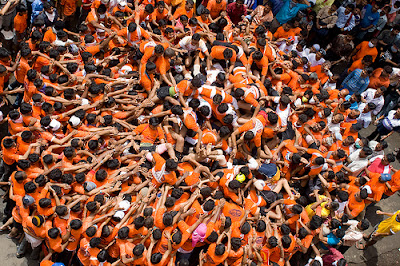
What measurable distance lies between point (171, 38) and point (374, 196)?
219 inches

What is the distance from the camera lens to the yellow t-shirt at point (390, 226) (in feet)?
25.4

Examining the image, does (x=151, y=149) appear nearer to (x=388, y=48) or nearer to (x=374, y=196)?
(x=374, y=196)

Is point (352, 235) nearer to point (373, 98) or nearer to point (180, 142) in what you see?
point (180, 142)

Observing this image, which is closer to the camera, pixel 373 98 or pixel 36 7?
pixel 36 7

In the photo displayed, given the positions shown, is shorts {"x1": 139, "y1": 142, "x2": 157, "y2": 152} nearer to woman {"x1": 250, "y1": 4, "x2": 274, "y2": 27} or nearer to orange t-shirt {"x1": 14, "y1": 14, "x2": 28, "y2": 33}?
orange t-shirt {"x1": 14, "y1": 14, "x2": 28, "y2": 33}

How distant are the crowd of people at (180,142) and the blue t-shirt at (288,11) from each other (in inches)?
12.4

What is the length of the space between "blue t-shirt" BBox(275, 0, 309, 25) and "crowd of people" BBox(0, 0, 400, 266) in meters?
0.32

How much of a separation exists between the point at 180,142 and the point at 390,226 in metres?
4.55

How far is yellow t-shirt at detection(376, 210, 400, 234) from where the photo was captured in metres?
7.74

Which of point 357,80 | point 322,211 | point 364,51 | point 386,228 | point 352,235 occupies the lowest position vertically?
point 386,228

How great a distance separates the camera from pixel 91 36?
867 cm

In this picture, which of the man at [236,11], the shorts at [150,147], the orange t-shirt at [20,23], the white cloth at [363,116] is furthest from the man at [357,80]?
the orange t-shirt at [20,23]

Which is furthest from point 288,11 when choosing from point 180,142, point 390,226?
point 390,226

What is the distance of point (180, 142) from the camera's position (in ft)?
24.2
